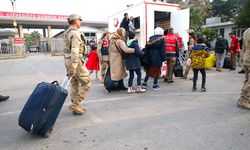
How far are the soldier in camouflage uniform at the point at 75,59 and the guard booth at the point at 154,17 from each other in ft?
19.1

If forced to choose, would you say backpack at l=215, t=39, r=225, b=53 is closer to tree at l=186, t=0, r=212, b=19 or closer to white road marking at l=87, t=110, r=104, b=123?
white road marking at l=87, t=110, r=104, b=123

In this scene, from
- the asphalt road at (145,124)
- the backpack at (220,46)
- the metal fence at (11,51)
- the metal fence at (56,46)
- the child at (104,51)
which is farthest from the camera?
the metal fence at (56,46)

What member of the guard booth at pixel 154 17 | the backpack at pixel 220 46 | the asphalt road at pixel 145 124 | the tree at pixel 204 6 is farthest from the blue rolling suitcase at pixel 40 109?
the tree at pixel 204 6

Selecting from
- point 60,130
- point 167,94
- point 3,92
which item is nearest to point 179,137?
point 60,130

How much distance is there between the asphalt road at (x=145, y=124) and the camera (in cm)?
319

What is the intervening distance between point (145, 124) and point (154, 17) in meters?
7.45

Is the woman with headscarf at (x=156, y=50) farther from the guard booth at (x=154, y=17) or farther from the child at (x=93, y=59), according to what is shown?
the guard booth at (x=154, y=17)

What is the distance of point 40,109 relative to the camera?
3.26m

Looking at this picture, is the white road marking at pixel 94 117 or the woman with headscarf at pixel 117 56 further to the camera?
the woman with headscarf at pixel 117 56

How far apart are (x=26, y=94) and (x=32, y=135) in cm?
323

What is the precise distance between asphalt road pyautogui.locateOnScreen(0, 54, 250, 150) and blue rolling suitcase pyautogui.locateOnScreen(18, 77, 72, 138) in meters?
0.25

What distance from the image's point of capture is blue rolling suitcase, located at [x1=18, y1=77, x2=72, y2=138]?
3.26 meters

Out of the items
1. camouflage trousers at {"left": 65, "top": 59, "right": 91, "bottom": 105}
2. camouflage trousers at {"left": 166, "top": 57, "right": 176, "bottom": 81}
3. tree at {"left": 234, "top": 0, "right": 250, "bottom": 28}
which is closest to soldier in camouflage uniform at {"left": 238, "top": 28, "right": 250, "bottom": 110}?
camouflage trousers at {"left": 166, "top": 57, "right": 176, "bottom": 81}

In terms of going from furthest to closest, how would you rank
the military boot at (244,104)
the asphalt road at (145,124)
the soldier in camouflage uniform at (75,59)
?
1. the military boot at (244,104)
2. the soldier in camouflage uniform at (75,59)
3. the asphalt road at (145,124)
